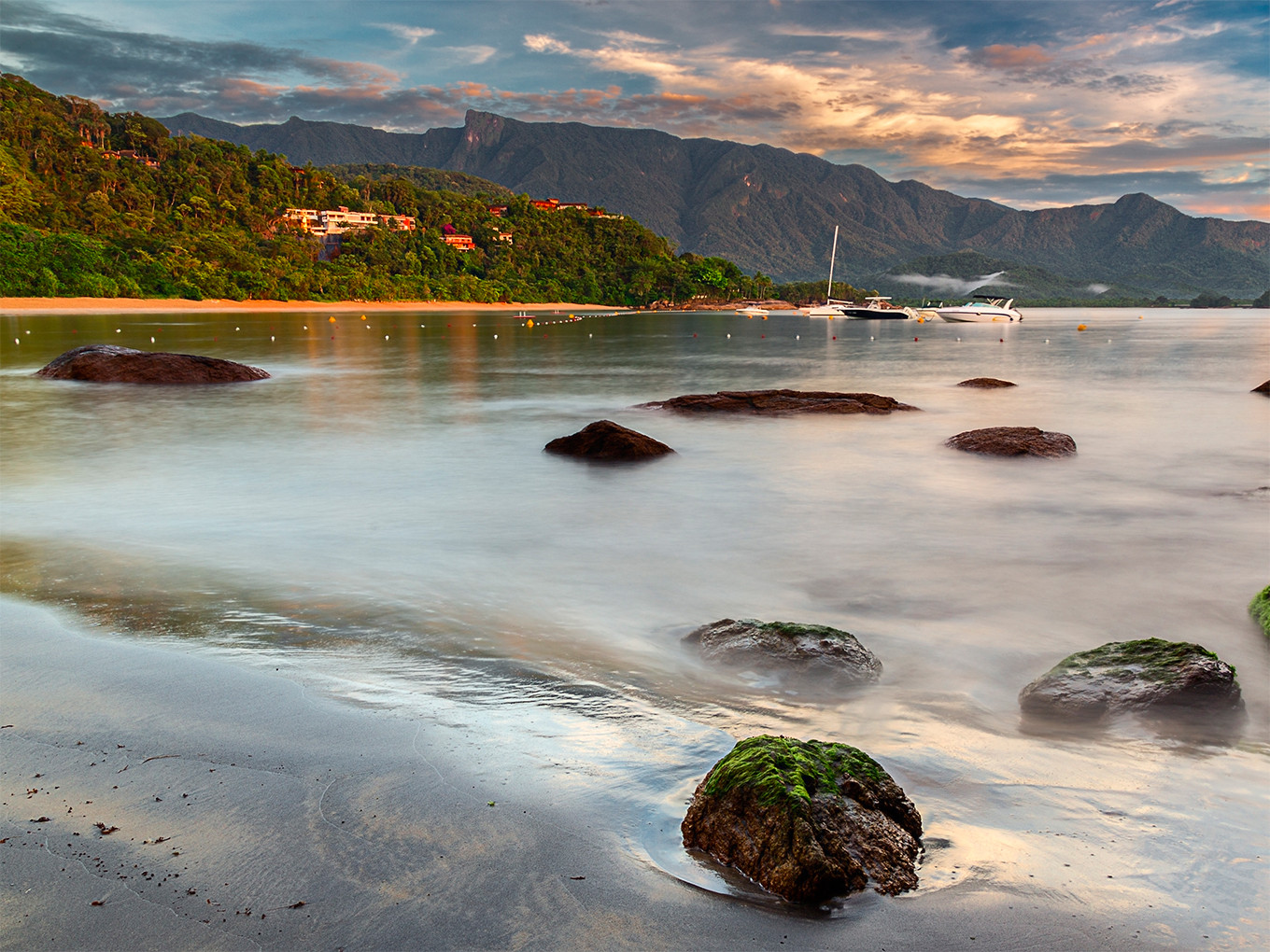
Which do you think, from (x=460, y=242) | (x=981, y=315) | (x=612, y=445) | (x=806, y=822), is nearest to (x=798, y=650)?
(x=806, y=822)

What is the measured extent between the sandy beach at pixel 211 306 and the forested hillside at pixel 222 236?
1.29 meters

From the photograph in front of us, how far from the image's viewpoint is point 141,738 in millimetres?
4992

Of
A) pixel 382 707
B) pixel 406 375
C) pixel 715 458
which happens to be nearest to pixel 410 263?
pixel 406 375

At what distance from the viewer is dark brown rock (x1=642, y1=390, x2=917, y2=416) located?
23000 millimetres

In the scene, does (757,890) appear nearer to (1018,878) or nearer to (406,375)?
(1018,878)

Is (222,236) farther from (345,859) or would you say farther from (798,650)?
(345,859)

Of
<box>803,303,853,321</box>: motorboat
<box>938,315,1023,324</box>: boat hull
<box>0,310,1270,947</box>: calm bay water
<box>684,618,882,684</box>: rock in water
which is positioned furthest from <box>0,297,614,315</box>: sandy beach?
<box>684,618,882,684</box>: rock in water

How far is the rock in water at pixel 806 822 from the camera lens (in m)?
3.67

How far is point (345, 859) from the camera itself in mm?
3877

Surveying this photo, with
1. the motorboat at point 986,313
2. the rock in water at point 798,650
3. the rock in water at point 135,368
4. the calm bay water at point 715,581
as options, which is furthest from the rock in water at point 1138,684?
the motorboat at point 986,313

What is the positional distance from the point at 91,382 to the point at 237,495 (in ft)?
62.6

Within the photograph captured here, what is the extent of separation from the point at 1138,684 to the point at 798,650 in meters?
2.37

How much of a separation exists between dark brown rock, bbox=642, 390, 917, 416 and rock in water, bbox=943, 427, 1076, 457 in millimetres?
5167

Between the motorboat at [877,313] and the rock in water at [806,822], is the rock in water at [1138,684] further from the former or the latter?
the motorboat at [877,313]
